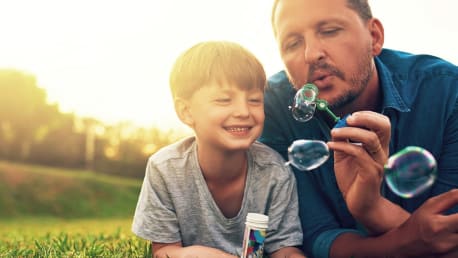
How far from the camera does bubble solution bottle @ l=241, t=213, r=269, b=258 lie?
3398 millimetres

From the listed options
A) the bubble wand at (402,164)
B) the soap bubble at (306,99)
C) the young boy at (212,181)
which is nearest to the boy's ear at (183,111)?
the young boy at (212,181)

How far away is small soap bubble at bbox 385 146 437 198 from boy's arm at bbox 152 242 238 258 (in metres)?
1.12

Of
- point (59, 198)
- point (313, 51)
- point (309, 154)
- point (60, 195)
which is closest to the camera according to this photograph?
point (309, 154)

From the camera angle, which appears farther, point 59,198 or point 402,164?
point 59,198

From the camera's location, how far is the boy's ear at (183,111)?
3.91m

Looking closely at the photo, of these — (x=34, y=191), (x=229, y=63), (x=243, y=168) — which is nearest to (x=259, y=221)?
(x=243, y=168)

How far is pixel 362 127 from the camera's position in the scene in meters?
3.21

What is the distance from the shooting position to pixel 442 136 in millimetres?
3906

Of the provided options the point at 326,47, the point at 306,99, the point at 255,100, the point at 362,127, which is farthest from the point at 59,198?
the point at 362,127

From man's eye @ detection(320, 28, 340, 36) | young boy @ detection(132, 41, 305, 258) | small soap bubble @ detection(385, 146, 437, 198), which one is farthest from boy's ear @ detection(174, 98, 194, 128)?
small soap bubble @ detection(385, 146, 437, 198)

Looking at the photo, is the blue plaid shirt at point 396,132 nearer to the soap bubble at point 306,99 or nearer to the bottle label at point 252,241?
the bottle label at point 252,241

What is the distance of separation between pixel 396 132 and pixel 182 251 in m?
1.66

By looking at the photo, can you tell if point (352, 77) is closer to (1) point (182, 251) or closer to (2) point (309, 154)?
(2) point (309, 154)

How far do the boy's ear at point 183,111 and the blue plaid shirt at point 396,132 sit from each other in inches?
26.6
